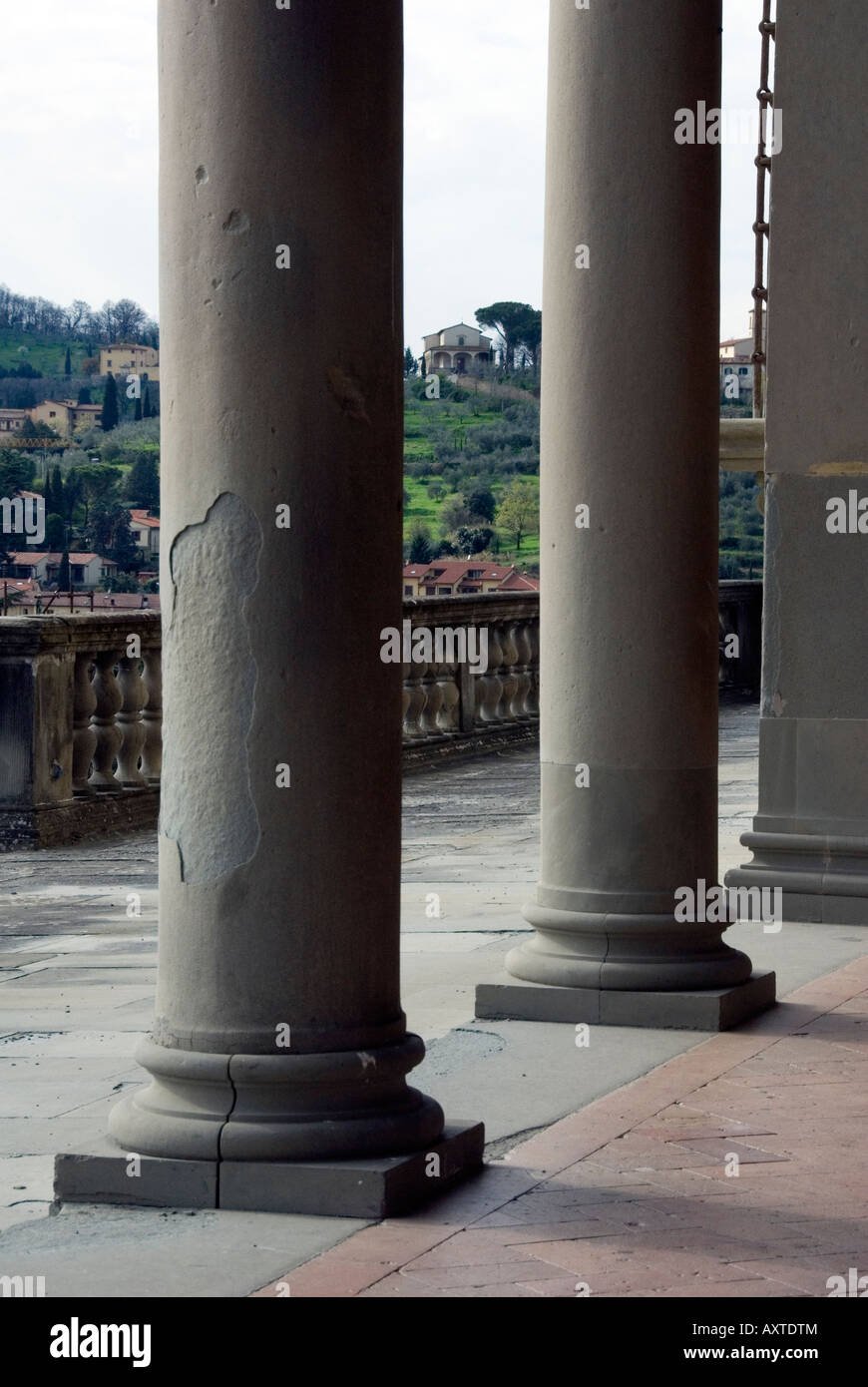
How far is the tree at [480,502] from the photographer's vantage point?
74.4ft

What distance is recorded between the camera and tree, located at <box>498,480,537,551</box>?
1786cm

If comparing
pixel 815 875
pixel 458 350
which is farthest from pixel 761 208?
pixel 458 350

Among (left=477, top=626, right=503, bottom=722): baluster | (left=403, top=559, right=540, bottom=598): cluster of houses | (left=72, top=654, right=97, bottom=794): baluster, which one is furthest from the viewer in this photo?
(left=403, top=559, right=540, bottom=598): cluster of houses

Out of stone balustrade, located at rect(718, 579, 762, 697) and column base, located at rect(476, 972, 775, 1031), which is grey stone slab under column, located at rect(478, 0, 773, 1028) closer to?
column base, located at rect(476, 972, 775, 1031)

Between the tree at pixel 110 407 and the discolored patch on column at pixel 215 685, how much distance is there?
45.2 feet

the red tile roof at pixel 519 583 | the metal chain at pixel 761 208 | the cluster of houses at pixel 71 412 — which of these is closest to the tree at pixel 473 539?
the red tile roof at pixel 519 583

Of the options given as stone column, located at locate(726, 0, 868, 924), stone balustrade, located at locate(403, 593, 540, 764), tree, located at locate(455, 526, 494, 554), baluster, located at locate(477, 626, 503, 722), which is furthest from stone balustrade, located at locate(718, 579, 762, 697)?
stone column, located at locate(726, 0, 868, 924)

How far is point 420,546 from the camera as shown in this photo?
20562 millimetres

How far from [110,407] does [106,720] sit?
324 inches

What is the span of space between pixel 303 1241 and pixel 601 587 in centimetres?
308

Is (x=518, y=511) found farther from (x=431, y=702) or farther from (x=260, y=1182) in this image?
(x=260, y=1182)

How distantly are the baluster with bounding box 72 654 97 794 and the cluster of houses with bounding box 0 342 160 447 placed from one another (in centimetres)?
505

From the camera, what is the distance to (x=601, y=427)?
6.88 metres
